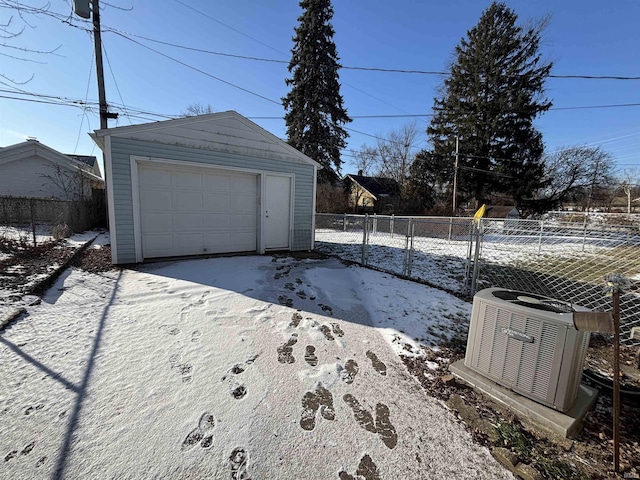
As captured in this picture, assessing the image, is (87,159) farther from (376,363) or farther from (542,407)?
(542,407)

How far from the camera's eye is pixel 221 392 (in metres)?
2.06

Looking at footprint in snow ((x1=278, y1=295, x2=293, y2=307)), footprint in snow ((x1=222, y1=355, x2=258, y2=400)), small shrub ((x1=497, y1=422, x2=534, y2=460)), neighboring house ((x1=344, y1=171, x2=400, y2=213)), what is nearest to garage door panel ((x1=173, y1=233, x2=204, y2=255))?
footprint in snow ((x1=278, y1=295, x2=293, y2=307))

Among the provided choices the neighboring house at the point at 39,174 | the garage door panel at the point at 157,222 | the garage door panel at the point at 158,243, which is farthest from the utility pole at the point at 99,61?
the garage door panel at the point at 158,243

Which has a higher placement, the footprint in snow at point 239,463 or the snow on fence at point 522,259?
the snow on fence at point 522,259

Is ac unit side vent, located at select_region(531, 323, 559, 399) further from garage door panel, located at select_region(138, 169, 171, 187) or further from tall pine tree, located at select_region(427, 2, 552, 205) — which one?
tall pine tree, located at select_region(427, 2, 552, 205)

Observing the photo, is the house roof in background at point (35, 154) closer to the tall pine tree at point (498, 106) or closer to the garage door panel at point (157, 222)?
the garage door panel at point (157, 222)

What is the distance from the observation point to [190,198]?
6270 millimetres

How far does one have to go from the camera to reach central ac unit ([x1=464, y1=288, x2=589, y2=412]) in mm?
1822

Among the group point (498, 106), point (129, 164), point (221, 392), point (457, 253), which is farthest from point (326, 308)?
point (498, 106)

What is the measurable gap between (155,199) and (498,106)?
2260cm

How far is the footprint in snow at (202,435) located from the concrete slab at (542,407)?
Result: 2036 mm

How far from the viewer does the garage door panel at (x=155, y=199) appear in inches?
226

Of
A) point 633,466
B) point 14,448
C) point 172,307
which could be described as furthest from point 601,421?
point 172,307

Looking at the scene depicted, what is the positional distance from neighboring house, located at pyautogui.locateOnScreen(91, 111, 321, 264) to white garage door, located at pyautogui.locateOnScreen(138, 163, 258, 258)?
0.06 ft
